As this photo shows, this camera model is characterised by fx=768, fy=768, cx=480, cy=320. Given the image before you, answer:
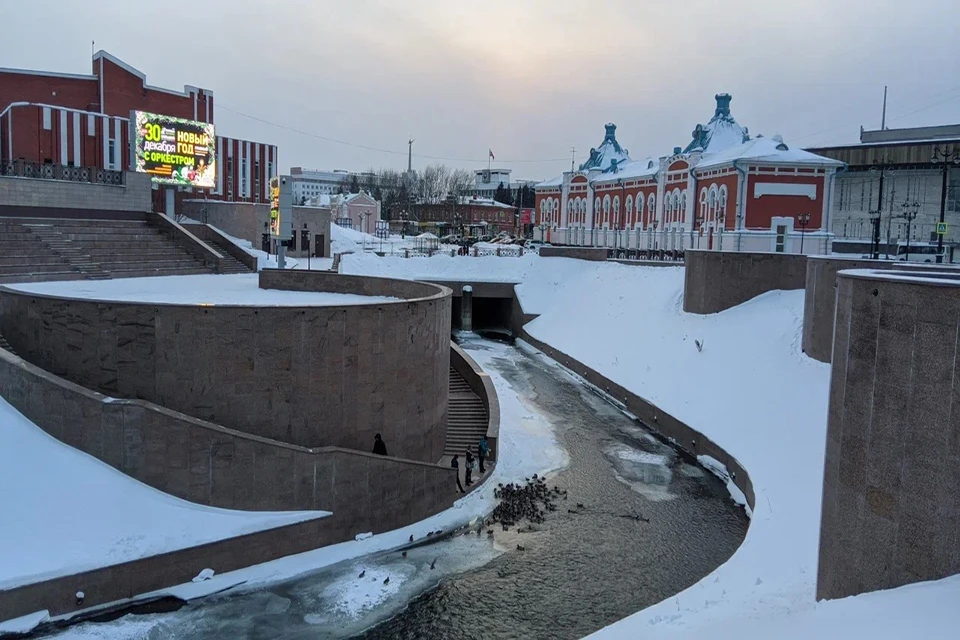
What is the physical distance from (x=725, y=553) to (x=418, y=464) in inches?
277

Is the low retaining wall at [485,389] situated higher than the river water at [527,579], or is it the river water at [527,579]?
the low retaining wall at [485,389]

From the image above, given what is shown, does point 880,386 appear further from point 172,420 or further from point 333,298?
point 333,298

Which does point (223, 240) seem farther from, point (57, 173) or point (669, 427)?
point (669, 427)

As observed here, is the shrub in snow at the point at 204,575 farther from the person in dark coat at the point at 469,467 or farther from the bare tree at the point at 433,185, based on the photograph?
the bare tree at the point at 433,185

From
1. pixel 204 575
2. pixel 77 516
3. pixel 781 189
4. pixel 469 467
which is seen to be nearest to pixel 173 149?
pixel 469 467

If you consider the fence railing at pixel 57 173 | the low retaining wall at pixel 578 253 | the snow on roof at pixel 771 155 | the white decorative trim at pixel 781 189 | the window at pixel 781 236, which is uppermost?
the snow on roof at pixel 771 155

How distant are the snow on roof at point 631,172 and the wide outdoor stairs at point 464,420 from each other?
116 ft

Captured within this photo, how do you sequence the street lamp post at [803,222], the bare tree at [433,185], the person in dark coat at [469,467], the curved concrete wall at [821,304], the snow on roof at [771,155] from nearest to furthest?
the person in dark coat at [469,467], the curved concrete wall at [821,304], the street lamp post at [803,222], the snow on roof at [771,155], the bare tree at [433,185]

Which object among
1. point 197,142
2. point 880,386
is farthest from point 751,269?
point 197,142

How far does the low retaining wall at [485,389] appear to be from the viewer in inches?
861

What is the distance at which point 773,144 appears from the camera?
45.3 meters

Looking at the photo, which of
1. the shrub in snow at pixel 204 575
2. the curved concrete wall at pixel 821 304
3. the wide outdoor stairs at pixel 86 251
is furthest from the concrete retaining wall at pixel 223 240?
the curved concrete wall at pixel 821 304

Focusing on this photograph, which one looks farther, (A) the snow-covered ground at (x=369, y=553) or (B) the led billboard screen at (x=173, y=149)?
(B) the led billboard screen at (x=173, y=149)

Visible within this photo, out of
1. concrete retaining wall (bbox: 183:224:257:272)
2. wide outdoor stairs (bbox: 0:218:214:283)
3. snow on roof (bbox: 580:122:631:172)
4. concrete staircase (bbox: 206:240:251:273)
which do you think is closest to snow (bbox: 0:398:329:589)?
wide outdoor stairs (bbox: 0:218:214:283)
